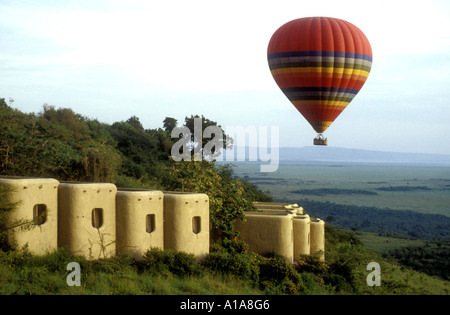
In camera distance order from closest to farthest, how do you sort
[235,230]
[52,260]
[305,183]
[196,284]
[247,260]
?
[52,260] → [196,284] → [247,260] → [235,230] → [305,183]

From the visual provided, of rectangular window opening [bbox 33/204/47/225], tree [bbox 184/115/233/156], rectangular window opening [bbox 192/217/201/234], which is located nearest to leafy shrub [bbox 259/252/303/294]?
rectangular window opening [bbox 192/217/201/234]

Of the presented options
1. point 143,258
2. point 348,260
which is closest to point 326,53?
point 348,260

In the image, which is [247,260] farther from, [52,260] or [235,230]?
[52,260]

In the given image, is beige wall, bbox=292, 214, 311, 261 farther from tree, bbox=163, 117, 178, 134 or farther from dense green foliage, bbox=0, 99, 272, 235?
tree, bbox=163, 117, 178, 134

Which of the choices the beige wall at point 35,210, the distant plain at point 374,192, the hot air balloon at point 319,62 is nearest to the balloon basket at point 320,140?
the hot air balloon at point 319,62

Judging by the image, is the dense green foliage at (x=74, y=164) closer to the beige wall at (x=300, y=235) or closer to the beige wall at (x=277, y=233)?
the beige wall at (x=277, y=233)

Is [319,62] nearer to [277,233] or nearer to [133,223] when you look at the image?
[277,233]
